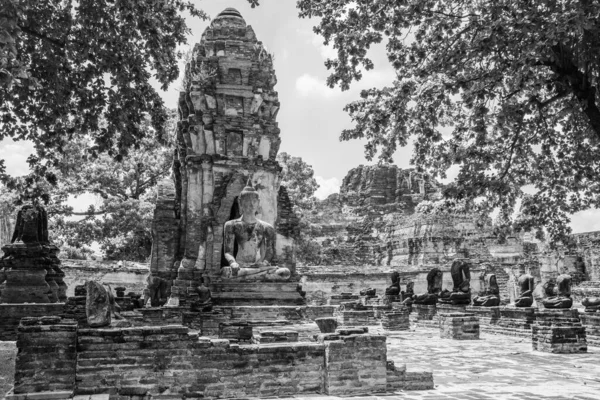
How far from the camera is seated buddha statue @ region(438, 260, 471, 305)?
65.4 feet

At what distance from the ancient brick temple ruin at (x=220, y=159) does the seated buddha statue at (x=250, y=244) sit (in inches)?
78.2

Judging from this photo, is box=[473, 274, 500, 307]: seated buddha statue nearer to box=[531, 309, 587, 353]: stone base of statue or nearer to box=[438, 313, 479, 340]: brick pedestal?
box=[438, 313, 479, 340]: brick pedestal

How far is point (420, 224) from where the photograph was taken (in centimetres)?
4044

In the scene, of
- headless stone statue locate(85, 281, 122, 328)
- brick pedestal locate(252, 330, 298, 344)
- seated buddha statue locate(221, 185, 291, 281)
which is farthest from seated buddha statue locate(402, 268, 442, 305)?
headless stone statue locate(85, 281, 122, 328)

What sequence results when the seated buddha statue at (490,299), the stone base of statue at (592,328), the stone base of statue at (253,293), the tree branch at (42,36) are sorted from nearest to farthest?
the tree branch at (42,36) → the stone base of statue at (592,328) → the stone base of statue at (253,293) → the seated buddha statue at (490,299)

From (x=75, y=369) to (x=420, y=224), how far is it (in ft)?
116

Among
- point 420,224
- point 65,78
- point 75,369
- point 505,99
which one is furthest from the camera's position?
point 420,224

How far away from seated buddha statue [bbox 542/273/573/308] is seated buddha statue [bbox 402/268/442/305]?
5395 millimetres

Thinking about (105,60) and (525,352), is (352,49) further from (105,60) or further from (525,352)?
(525,352)

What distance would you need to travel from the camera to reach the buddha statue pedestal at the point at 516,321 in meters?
16.2

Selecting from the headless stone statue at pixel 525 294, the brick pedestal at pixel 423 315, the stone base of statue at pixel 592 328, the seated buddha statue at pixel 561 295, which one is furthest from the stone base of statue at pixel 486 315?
the stone base of statue at pixel 592 328

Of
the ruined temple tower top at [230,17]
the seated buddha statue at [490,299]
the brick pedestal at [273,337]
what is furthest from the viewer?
the ruined temple tower top at [230,17]

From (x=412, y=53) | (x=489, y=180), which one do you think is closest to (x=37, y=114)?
(x=412, y=53)

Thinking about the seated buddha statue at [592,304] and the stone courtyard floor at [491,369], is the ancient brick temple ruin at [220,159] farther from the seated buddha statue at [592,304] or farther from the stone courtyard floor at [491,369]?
the seated buddha statue at [592,304]
